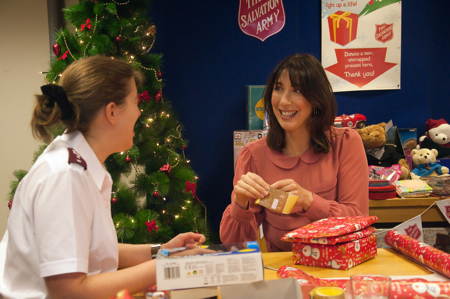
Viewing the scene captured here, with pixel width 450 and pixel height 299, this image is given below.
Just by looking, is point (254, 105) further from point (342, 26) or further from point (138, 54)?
point (138, 54)

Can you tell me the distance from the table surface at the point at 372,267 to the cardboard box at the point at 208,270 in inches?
19.3

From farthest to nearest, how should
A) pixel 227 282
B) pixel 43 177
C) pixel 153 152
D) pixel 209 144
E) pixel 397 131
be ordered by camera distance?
pixel 209 144 < pixel 397 131 < pixel 153 152 < pixel 43 177 < pixel 227 282

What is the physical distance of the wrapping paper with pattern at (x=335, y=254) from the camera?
1.45 meters

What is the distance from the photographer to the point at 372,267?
147cm

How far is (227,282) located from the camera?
0.92 meters

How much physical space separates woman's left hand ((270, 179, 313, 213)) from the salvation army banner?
7.67 ft

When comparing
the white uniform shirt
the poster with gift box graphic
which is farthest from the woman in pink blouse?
the poster with gift box graphic

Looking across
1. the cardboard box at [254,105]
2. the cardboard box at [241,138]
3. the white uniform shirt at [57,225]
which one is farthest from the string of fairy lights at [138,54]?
the white uniform shirt at [57,225]

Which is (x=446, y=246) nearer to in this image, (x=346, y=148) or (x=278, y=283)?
(x=346, y=148)

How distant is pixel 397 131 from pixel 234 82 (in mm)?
1434

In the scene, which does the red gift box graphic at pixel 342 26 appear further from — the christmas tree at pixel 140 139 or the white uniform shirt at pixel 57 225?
the white uniform shirt at pixel 57 225

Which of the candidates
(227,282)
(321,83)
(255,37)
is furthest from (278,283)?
(255,37)

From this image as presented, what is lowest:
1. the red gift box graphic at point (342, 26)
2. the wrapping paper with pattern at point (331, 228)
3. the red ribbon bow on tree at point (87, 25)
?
the wrapping paper with pattern at point (331, 228)

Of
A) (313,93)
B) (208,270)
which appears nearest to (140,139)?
(313,93)
